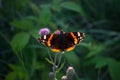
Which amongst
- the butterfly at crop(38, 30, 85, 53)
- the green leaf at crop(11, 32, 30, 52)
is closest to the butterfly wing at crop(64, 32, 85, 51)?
the butterfly at crop(38, 30, 85, 53)

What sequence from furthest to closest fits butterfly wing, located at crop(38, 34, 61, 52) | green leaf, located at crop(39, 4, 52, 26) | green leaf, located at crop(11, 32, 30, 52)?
green leaf, located at crop(39, 4, 52, 26) < green leaf, located at crop(11, 32, 30, 52) < butterfly wing, located at crop(38, 34, 61, 52)

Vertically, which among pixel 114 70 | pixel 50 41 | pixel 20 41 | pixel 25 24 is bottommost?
pixel 50 41

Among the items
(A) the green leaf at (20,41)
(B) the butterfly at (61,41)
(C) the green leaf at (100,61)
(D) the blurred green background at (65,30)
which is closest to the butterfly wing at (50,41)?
(B) the butterfly at (61,41)

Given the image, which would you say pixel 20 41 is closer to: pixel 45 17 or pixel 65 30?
pixel 45 17

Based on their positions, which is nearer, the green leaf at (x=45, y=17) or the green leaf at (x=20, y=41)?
the green leaf at (x=20, y=41)

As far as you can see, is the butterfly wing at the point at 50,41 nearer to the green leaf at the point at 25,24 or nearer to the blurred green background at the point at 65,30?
the blurred green background at the point at 65,30

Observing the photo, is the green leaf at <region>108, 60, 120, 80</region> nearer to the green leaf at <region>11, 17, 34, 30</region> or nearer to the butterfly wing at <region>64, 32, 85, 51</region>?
the green leaf at <region>11, 17, 34, 30</region>

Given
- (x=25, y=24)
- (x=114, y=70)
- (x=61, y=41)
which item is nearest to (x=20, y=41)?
(x=25, y=24)
